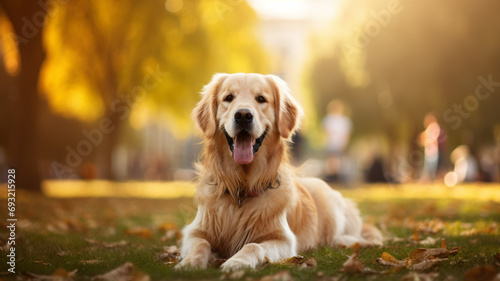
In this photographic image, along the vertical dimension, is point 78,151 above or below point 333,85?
below

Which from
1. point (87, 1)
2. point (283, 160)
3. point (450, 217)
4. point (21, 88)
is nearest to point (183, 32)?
point (87, 1)

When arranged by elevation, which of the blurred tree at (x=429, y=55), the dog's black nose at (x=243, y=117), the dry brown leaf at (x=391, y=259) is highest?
the blurred tree at (x=429, y=55)

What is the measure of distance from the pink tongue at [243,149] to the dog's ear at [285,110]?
0.39 metres

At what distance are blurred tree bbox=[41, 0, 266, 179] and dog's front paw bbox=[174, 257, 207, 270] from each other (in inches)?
527

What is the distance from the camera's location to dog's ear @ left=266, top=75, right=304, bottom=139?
4445 millimetres

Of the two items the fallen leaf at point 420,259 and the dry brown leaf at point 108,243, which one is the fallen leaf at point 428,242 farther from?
the dry brown leaf at point 108,243

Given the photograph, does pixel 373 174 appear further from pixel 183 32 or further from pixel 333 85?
pixel 333 85

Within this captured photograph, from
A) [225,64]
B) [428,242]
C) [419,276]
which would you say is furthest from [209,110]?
[225,64]

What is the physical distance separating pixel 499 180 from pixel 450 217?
19004mm

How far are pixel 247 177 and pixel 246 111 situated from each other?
563 millimetres

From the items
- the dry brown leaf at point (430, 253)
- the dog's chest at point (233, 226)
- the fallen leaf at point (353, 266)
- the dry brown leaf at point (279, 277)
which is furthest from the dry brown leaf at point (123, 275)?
the dry brown leaf at point (430, 253)

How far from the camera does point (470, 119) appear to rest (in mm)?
18734

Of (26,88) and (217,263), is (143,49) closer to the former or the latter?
(26,88)

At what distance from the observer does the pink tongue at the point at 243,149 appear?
163 inches
